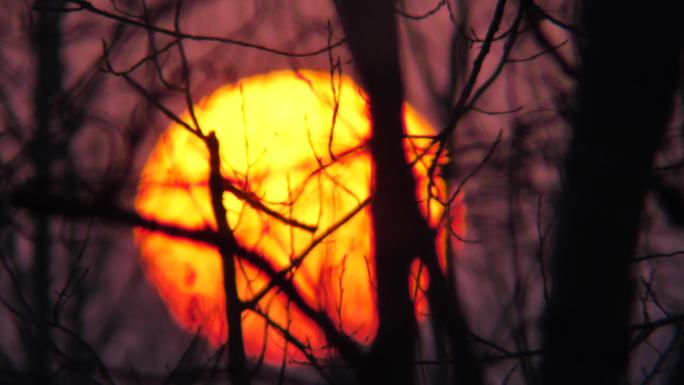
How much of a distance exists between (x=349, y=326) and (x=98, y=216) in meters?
1.48

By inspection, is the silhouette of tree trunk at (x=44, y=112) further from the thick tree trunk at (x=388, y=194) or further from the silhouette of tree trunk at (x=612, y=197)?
the silhouette of tree trunk at (x=612, y=197)

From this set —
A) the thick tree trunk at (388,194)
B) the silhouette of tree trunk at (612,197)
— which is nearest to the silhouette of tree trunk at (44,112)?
the thick tree trunk at (388,194)

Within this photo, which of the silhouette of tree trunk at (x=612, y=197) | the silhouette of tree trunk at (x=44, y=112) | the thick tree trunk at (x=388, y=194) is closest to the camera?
the silhouette of tree trunk at (x=612, y=197)

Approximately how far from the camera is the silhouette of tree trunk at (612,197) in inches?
104

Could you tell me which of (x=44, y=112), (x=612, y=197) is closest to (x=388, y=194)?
(x=612, y=197)

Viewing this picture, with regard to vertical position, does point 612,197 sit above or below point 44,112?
below

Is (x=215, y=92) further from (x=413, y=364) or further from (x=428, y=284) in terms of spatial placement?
(x=413, y=364)

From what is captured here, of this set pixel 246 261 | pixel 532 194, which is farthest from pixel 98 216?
pixel 532 194

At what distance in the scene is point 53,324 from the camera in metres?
3.21

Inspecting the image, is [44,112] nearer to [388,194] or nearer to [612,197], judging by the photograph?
[388,194]

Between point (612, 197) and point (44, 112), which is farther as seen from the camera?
point (44, 112)

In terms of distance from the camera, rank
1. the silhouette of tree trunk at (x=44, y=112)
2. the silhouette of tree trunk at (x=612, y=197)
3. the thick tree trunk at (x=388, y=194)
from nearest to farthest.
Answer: the silhouette of tree trunk at (x=612, y=197) < the thick tree trunk at (x=388, y=194) < the silhouette of tree trunk at (x=44, y=112)

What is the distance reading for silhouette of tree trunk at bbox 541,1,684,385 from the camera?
2637 mm

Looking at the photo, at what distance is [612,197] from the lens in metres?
2.67
